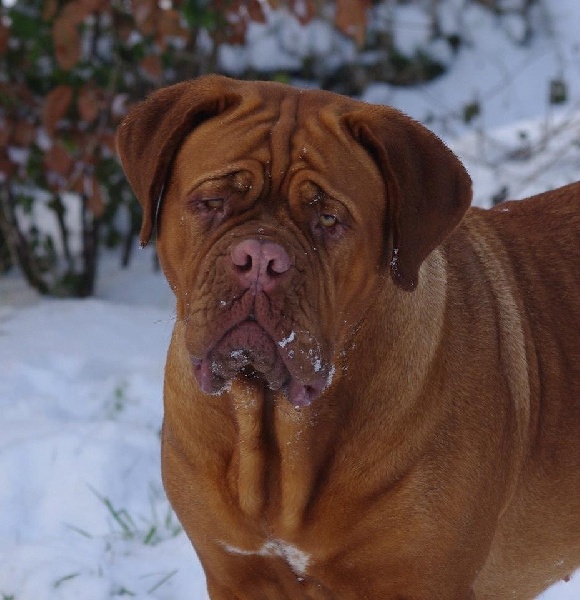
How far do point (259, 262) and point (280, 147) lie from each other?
0.32 metres

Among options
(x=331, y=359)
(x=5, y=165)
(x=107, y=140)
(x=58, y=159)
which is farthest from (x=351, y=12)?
(x=331, y=359)

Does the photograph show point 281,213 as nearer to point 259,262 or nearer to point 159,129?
point 259,262

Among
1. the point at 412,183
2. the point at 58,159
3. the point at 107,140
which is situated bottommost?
the point at 58,159

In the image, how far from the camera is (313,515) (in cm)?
258

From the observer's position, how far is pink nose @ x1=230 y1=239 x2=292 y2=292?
7.43 ft

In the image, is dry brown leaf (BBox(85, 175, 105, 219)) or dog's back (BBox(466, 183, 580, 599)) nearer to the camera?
dog's back (BBox(466, 183, 580, 599))

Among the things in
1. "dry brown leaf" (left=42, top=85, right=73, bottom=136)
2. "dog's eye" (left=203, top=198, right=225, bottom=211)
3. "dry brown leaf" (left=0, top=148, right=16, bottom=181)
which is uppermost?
"dog's eye" (left=203, top=198, right=225, bottom=211)

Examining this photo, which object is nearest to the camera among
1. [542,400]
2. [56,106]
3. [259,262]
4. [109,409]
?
[259,262]

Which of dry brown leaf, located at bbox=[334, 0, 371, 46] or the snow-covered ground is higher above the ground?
dry brown leaf, located at bbox=[334, 0, 371, 46]

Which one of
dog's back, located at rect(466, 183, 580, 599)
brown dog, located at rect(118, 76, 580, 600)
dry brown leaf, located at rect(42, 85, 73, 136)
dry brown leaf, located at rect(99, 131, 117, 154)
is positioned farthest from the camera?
dry brown leaf, located at rect(99, 131, 117, 154)

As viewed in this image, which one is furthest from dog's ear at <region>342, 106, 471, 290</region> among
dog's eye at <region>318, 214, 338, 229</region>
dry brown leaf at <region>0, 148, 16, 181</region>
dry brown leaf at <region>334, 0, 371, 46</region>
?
dry brown leaf at <region>0, 148, 16, 181</region>

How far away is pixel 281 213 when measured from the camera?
2.40 meters

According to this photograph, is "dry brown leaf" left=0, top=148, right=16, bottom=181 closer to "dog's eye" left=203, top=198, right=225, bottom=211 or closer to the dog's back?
the dog's back

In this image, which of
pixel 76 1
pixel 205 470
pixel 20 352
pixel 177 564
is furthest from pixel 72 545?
pixel 76 1
